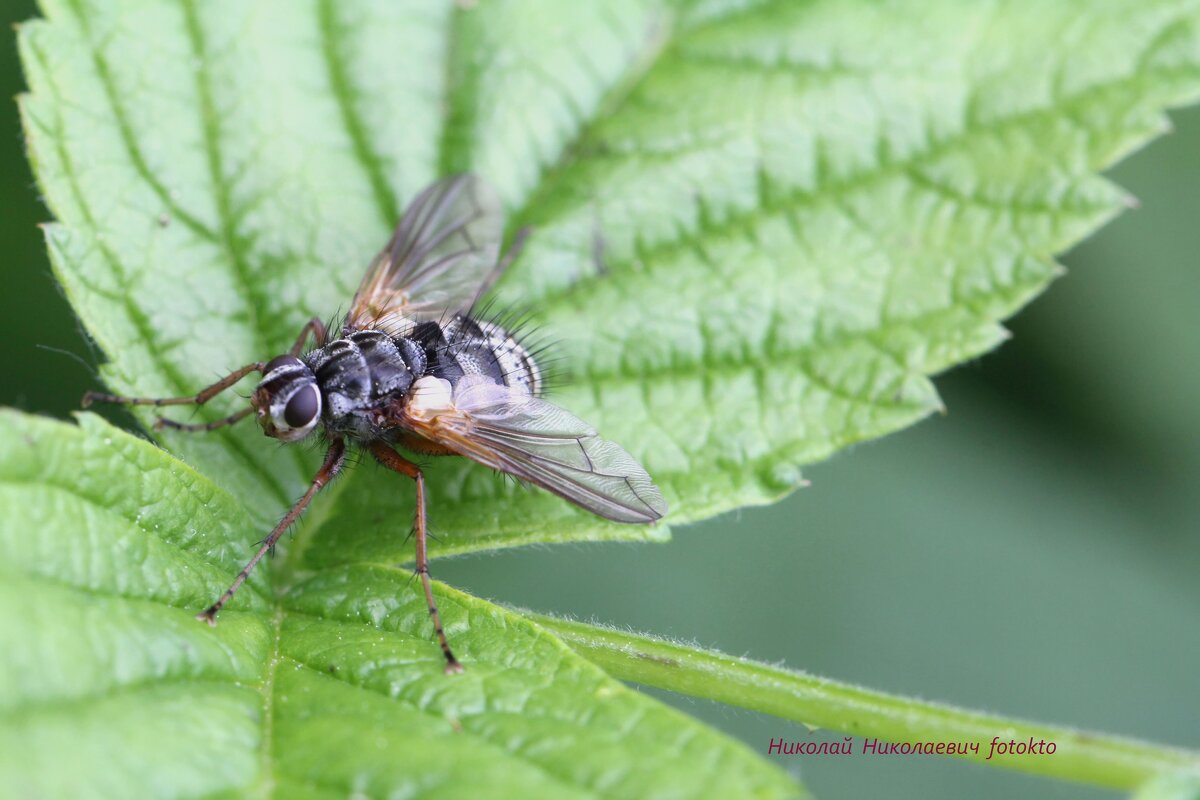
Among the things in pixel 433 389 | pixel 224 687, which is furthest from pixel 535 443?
pixel 224 687

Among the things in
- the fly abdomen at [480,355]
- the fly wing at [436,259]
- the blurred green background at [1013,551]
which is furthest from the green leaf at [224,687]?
the blurred green background at [1013,551]

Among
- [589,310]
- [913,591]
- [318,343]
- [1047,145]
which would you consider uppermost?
[1047,145]

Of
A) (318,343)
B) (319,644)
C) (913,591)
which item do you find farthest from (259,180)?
(913,591)

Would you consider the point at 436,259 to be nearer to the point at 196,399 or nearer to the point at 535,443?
the point at 535,443

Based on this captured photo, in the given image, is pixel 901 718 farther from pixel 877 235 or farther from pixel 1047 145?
pixel 1047 145

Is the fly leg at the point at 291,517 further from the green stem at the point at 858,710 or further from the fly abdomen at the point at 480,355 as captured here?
the green stem at the point at 858,710

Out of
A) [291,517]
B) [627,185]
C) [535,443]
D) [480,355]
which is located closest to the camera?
[291,517]

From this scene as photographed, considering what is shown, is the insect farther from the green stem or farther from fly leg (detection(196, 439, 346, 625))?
the green stem
